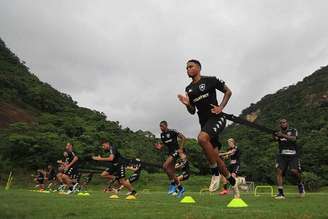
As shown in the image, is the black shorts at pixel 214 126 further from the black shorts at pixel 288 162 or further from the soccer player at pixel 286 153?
the black shorts at pixel 288 162

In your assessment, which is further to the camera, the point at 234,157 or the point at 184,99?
the point at 234,157

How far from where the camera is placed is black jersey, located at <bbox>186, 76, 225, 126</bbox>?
993 centimetres

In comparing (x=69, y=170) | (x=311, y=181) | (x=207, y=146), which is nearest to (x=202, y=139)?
(x=207, y=146)

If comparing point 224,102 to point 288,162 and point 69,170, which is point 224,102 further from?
point 69,170

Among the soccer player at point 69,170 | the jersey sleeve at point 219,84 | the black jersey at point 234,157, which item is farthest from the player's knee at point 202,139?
the soccer player at point 69,170

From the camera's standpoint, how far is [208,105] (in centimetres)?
996

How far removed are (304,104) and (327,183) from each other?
50.0 m

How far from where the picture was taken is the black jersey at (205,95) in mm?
9930

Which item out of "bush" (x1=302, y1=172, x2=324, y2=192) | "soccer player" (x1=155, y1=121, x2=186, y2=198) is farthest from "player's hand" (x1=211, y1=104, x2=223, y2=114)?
"bush" (x1=302, y1=172, x2=324, y2=192)

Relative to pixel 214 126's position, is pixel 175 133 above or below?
above

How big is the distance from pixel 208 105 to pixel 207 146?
99 cm

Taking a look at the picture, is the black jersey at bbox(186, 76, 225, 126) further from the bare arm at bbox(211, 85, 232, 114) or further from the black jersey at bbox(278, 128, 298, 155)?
the black jersey at bbox(278, 128, 298, 155)

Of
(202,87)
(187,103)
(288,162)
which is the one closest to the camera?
(202,87)

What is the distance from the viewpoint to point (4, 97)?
93438 mm
